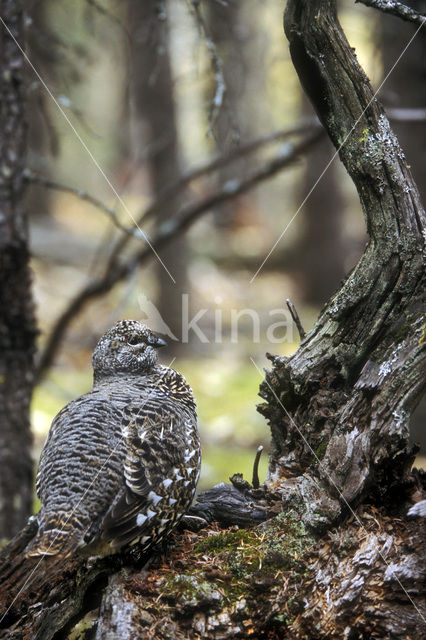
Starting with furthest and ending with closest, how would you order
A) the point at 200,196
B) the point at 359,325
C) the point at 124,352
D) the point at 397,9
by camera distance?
the point at 200,196
the point at 124,352
the point at 359,325
the point at 397,9

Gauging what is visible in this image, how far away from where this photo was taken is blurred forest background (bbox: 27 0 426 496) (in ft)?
21.9

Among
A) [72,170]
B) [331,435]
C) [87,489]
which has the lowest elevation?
[331,435]

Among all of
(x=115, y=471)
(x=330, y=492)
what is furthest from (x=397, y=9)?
(x=115, y=471)

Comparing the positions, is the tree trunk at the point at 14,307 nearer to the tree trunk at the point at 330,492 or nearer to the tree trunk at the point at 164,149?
the tree trunk at the point at 330,492

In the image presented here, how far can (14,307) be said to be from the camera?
5527 millimetres

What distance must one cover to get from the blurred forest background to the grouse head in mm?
864

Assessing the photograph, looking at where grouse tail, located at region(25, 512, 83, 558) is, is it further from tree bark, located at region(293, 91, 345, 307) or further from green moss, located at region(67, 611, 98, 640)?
tree bark, located at region(293, 91, 345, 307)

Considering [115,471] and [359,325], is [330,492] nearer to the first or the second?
[359,325]

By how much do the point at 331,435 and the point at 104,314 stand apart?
38.2 feet

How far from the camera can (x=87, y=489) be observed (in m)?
3.17

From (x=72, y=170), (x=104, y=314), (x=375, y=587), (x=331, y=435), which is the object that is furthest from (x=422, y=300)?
(x=72, y=170)

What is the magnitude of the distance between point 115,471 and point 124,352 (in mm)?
1256

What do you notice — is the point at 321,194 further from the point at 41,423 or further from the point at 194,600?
the point at 194,600

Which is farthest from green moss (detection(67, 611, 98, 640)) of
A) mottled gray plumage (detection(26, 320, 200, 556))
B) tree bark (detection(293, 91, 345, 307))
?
tree bark (detection(293, 91, 345, 307))
